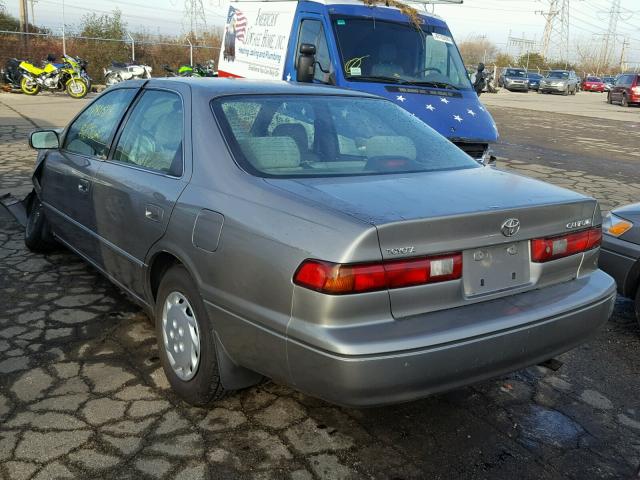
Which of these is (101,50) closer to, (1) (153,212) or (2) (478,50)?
(1) (153,212)

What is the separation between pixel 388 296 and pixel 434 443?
0.90m

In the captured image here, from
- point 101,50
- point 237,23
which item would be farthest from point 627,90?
point 237,23

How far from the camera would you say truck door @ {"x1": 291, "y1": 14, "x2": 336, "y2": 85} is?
7.41 metres

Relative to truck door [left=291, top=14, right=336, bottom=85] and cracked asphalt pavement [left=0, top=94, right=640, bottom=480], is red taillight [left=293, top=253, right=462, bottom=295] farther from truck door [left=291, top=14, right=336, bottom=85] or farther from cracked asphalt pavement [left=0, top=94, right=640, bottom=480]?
truck door [left=291, top=14, right=336, bottom=85]

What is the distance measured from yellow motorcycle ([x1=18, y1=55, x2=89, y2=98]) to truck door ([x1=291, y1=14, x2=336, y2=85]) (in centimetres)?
1328

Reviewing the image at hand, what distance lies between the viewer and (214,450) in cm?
264

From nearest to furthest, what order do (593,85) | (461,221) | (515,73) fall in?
1. (461,221)
2. (515,73)
3. (593,85)

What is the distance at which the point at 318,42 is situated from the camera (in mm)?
7727

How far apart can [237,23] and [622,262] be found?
322 inches

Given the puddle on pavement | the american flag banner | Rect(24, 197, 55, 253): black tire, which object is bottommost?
the puddle on pavement

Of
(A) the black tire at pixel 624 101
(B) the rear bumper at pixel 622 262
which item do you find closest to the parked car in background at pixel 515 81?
(A) the black tire at pixel 624 101

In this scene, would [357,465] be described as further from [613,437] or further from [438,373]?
[613,437]

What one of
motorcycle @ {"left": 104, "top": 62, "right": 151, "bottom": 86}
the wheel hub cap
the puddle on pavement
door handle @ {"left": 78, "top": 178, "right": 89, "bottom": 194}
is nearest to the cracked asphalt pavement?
the puddle on pavement

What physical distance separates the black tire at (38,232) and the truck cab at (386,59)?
12.0 feet
